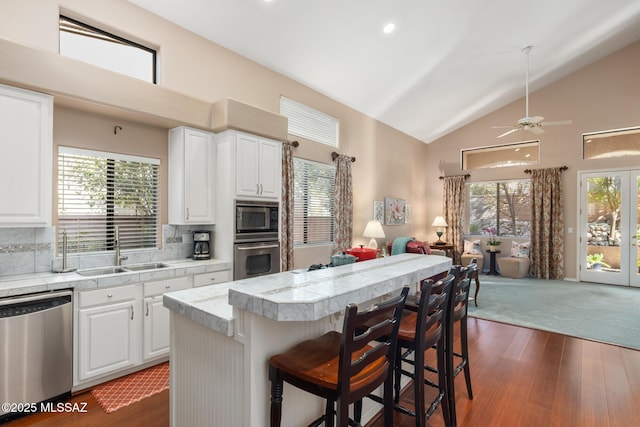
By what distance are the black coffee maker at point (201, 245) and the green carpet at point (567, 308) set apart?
3939 mm

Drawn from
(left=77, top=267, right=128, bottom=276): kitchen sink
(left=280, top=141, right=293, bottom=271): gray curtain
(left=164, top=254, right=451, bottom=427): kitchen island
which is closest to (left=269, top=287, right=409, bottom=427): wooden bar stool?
(left=164, top=254, right=451, bottom=427): kitchen island

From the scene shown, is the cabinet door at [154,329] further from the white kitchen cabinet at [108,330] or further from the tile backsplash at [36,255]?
the tile backsplash at [36,255]

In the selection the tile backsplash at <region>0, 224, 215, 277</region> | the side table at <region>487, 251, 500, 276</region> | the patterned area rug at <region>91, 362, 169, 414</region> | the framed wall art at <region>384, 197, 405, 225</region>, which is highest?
the framed wall art at <region>384, 197, 405, 225</region>

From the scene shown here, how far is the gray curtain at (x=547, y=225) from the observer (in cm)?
740

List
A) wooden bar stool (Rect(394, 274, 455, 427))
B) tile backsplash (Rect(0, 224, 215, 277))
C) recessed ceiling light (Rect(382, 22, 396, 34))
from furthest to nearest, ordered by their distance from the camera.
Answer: recessed ceiling light (Rect(382, 22, 396, 34))
tile backsplash (Rect(0, 224, 215, 277))
wooden bar stool (Rect(394, 274, 455, 427))

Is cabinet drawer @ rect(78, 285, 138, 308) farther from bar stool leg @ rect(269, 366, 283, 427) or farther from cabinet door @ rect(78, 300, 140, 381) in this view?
bar stool leg @ rect(269, 366, 283, 427)

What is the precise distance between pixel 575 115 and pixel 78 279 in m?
9.34

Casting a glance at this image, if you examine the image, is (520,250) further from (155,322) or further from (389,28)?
(155,322)

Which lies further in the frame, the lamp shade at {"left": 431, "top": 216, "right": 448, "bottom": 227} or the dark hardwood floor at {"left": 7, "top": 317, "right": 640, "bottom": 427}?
the lamp shade at {"left": 431, "top": 216, "right": 448, "bottom": 227}

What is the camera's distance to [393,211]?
25.4 ft

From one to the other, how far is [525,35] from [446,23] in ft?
5.76

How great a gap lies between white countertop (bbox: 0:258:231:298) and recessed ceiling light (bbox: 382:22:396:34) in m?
3.89

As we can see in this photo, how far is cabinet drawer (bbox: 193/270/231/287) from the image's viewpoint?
3.46 meters

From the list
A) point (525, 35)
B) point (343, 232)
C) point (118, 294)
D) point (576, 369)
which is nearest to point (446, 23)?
point (525, 35)
